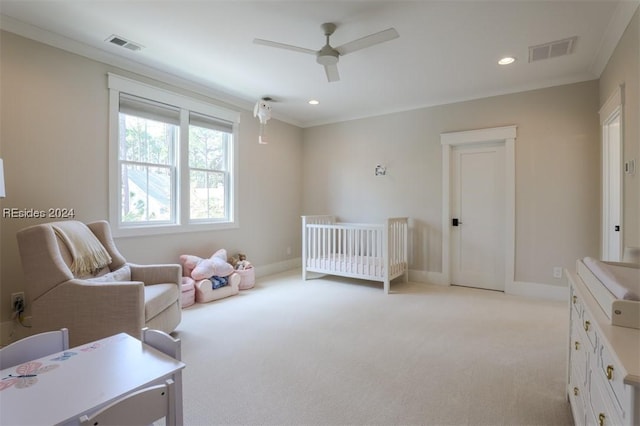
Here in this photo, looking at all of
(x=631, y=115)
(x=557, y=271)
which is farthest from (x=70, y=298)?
(x=557, y=271)

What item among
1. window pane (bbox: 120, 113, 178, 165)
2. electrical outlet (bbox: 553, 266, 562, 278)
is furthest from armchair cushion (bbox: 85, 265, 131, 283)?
electrical outlet (bbox: 553, 266, 562, 278)

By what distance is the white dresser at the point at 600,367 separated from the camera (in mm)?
747

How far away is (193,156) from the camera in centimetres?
401

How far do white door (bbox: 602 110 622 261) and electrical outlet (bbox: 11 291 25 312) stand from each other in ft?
17.9

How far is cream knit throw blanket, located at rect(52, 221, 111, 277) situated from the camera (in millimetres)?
2357

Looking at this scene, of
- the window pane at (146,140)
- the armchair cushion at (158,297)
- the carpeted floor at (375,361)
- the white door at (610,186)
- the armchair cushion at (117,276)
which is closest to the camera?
the carpeted floor at (375,361)

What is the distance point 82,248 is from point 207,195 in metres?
1.84

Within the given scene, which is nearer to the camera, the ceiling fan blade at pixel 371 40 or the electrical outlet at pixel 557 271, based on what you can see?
the ceiling fan blade at pixel 371 40

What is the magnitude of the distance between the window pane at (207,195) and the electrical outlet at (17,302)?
68.4 inches

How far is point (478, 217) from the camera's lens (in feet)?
13.8

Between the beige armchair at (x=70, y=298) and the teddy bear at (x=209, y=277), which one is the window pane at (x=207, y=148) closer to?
the teddy bear at (x=209, y=277)

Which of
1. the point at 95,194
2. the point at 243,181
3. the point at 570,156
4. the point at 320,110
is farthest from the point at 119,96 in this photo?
the point at 570,156

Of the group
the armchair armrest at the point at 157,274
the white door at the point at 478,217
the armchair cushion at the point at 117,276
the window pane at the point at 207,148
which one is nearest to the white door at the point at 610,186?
the white door at the point at 478,217

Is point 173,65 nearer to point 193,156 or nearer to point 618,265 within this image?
point 193,156
